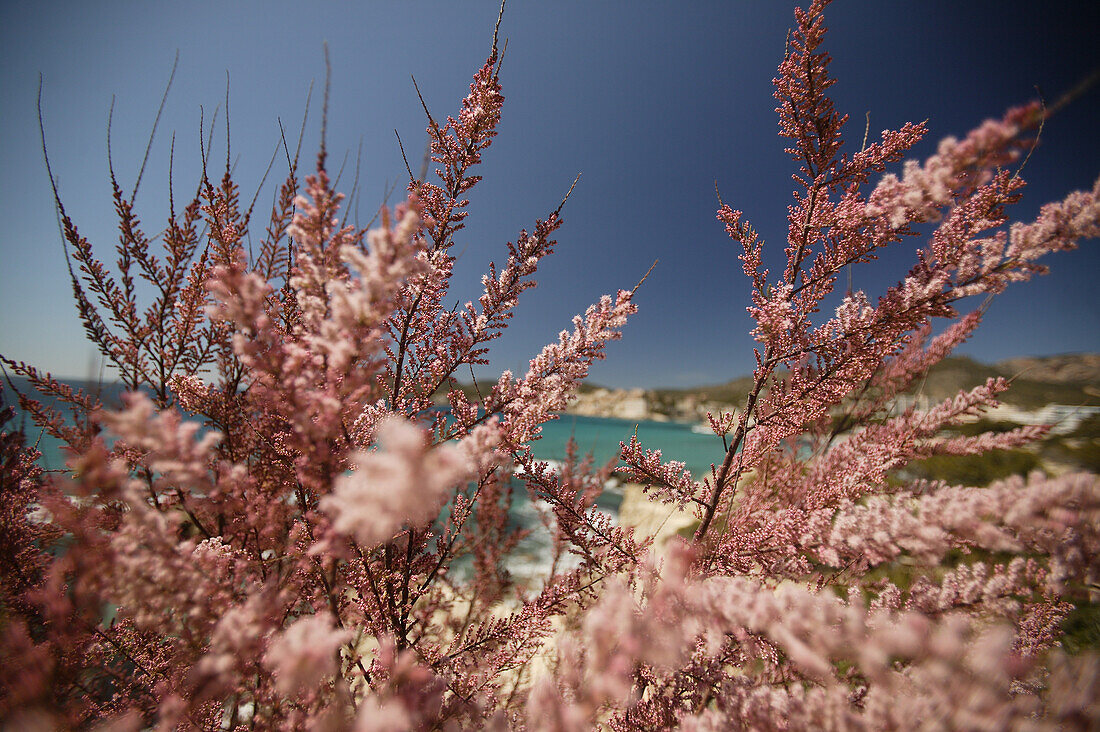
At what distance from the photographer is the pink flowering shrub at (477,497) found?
0.90 metres

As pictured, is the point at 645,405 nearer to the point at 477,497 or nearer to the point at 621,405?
the point at 621,405

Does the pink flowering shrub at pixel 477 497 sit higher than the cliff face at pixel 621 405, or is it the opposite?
the cliff face at pixel 621 405

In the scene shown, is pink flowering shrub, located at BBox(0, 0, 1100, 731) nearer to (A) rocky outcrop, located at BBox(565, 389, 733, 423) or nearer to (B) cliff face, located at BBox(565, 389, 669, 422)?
(A) rocky outcrop, located at BBox(565, 389, 733, 423)

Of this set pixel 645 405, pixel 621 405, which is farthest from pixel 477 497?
pixel 645 405

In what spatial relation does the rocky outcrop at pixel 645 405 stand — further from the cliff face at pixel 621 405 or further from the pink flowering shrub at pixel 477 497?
the pink flowering shrub at pixel 477 497

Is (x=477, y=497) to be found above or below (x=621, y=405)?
below

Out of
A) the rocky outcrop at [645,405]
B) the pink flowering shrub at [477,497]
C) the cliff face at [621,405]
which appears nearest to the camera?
the pink flowering shrub at [477,497]

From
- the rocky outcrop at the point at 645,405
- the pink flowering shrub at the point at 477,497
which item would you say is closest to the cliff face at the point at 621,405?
the rocky outcrop at the point at 645,405

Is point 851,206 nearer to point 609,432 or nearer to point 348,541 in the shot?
point 348,541

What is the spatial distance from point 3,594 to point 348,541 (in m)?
2.04

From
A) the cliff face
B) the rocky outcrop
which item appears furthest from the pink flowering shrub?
the cliff face

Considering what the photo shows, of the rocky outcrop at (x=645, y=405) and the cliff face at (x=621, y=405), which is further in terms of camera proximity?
the cliff face at (x=621, y=405)

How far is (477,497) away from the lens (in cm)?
202

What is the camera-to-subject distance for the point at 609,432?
57.2 metres
